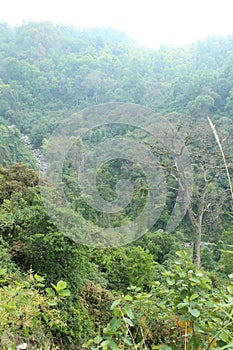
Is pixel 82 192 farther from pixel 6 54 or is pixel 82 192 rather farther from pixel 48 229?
pixel 6 54

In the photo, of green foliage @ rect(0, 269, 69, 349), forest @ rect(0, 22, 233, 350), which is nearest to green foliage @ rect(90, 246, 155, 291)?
forest @ rect(0, 22, 233, 350)

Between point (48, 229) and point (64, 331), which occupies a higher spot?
point (48, 229)

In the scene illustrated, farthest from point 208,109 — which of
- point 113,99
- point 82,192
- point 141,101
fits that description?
point 82,192

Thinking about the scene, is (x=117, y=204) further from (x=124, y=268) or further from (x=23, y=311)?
(x=23, y=311)

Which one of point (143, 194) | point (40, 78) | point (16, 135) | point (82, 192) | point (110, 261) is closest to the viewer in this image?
point (110, 261)

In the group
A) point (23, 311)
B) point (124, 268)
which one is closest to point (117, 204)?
point (124, 268)

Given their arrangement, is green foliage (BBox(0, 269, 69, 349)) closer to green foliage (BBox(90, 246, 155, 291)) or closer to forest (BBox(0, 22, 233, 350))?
forest (BBox(0, 22, 233, 350))

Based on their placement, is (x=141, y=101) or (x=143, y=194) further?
(x=141, y=101)

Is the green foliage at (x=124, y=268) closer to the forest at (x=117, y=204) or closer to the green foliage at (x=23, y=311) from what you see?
the forest at (x=117, y=204)
